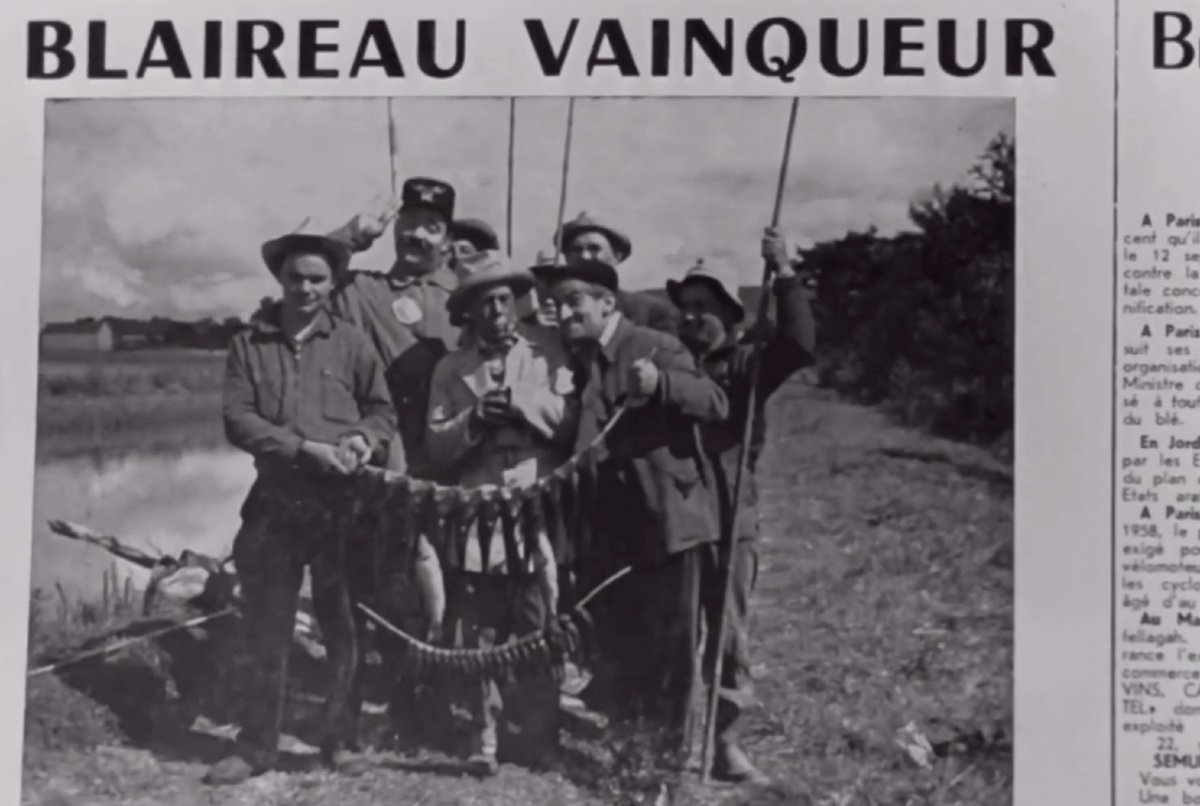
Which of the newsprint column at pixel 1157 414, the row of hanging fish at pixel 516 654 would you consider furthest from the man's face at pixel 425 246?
the newsprint column at pixel 1157 414

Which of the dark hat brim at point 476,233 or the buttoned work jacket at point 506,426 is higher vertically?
the dark hat brim at point 476,233

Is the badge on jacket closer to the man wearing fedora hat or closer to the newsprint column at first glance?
the man wearing fedora hat

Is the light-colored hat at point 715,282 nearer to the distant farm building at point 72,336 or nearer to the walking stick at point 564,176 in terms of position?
the walking stick at point 564,176

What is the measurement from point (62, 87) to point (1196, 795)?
2.84 feet

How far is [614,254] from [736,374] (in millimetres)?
112

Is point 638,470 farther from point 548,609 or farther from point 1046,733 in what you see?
point 1046,733

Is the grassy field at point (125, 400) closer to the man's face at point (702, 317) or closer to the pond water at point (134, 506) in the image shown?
the pond water at point (134, 506)

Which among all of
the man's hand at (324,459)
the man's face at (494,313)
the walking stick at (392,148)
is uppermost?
the walking stick at (392,148)

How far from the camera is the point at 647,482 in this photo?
928mm

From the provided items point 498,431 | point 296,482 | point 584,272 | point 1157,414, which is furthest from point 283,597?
point 1157,414

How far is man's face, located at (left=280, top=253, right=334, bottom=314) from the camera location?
3.13ft

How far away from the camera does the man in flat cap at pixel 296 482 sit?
94cm

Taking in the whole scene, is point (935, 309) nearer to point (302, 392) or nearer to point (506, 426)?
point (506, 426)

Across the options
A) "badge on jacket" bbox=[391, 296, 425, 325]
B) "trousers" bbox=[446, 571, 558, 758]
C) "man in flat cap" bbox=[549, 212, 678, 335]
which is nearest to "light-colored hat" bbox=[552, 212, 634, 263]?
"man in flat cap" bbox=[549, 212, 678, 335]
